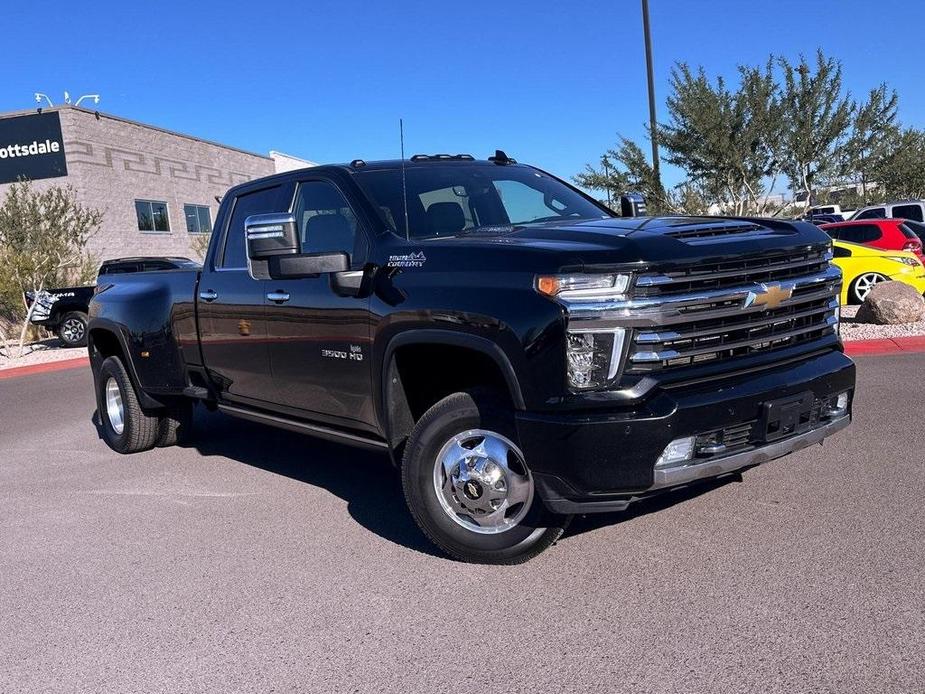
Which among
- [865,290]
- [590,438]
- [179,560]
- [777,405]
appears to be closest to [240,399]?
[179,560]

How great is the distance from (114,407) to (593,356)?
5190mm

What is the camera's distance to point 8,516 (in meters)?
5.45

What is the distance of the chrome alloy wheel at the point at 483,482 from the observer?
3.83 meters

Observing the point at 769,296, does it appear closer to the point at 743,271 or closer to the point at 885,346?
the point at 743,271

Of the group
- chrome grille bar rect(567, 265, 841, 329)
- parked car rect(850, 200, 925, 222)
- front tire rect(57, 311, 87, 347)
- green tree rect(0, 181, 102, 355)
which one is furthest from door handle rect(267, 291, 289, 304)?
parked car rect(850, 200, 925, 222)

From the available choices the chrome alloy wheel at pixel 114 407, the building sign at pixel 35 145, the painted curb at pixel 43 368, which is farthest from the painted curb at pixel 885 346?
the building sign at pixel 35 145

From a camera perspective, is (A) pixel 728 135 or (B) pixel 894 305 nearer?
(B) pixel 894 305

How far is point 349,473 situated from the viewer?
19.5 feet

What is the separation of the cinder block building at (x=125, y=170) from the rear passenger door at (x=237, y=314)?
1837cm

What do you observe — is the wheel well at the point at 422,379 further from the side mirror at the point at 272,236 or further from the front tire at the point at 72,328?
the front tire at the point at 72,328

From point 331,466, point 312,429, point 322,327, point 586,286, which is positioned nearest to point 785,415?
point 586,286

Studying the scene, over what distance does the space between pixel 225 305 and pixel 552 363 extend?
2.77m

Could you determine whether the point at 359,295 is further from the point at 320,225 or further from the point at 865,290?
the point at 865,290

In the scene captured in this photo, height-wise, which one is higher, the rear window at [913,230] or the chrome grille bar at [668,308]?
the chrome grille bar at [668,308]
